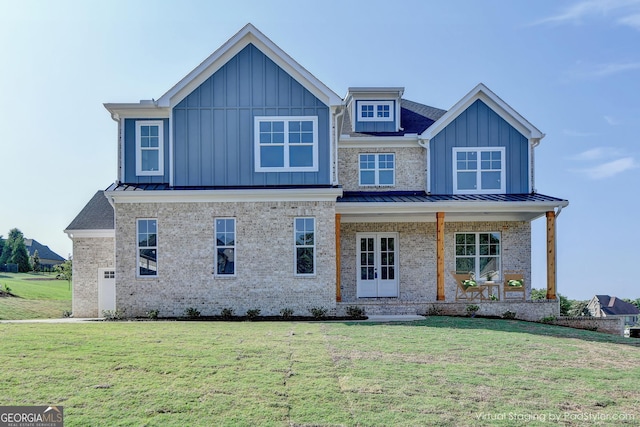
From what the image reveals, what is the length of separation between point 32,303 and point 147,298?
405 inches

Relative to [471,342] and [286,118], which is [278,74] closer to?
[286,118]

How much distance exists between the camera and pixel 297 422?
6.69 m

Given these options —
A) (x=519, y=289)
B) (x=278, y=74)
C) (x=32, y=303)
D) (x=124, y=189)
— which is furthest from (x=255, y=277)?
(x=32, y=303)

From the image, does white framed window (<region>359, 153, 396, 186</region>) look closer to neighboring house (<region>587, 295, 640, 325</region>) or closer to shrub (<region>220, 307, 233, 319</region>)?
shrub (<region>220, 307, 233, 319</region>)

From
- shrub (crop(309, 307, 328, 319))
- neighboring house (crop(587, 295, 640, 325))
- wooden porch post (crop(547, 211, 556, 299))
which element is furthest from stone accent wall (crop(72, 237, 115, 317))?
neighboring house (crop(587, 295, 640, 325))

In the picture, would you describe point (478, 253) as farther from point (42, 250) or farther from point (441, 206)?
point (42, 250)

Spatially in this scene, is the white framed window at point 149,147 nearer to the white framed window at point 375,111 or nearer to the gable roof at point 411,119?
the gable roof at point 411,119

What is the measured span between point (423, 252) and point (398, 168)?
10.8ft

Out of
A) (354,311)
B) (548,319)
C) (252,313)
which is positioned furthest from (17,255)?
(548,319)

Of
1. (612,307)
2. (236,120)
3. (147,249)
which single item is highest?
(236,120)

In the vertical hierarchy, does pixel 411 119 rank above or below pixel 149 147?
above

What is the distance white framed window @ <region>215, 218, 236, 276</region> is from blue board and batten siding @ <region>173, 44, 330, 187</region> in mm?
1422

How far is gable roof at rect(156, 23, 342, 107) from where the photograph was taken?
1708 cm

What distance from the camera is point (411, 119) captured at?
22.4 metres
